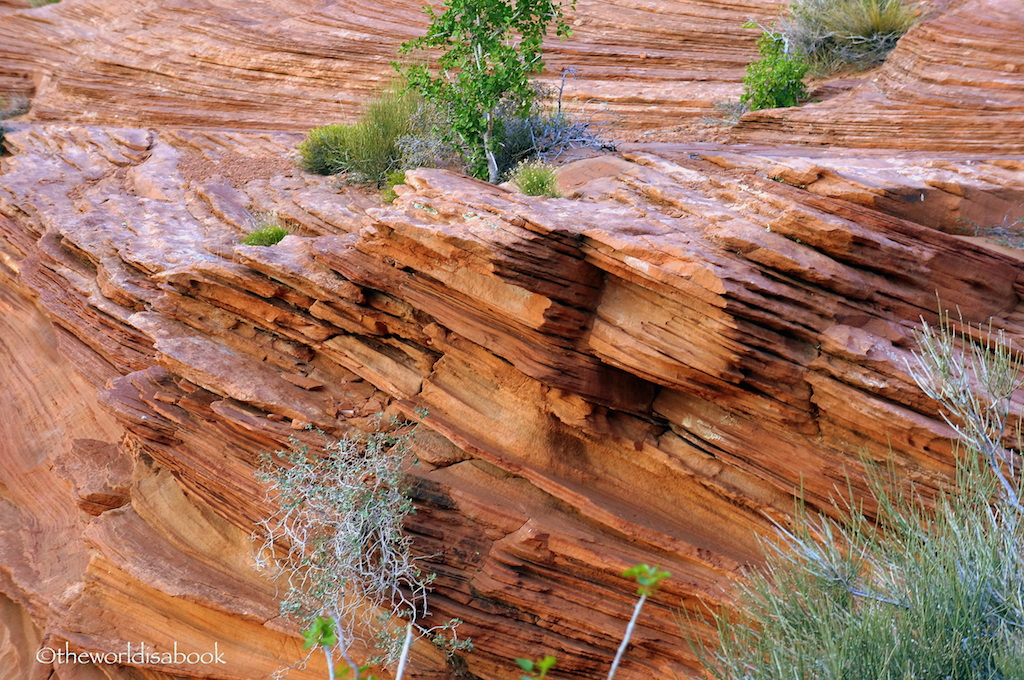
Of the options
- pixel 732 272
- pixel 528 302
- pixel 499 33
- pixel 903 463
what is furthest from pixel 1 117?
pixel 903 463

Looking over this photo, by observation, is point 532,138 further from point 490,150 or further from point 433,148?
point 433,148

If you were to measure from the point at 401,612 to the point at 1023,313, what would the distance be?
5437mm

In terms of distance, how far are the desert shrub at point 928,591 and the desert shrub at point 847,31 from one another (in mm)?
6761

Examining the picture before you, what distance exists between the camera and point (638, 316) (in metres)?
6.48

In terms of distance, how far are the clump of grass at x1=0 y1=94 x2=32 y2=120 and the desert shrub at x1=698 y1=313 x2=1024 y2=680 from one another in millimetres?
19223

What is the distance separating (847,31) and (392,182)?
21.0 ft

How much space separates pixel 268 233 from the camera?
9445 mm

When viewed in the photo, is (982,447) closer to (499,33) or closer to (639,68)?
(499,33)

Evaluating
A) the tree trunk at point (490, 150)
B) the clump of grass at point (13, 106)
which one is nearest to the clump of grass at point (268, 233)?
the tree trunk at point (490, 150)

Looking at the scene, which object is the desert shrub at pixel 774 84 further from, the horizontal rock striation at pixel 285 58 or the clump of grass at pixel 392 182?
the clump of grass at pixel 392 182

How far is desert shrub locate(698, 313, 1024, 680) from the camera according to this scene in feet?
14.2

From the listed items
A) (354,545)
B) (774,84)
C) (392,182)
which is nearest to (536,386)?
(354,545)

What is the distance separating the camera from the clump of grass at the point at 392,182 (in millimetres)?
9820

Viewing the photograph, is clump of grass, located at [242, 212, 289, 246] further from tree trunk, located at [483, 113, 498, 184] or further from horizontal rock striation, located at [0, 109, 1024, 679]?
tree trunk, located at [483, 113, 498, 184]
